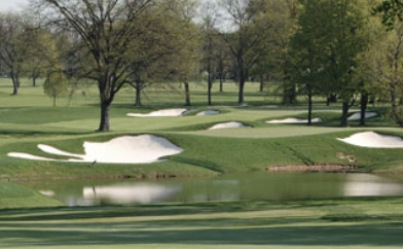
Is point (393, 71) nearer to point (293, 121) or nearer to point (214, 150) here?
point (214, 150)

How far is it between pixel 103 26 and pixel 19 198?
24.4m

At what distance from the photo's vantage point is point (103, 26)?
53094mm

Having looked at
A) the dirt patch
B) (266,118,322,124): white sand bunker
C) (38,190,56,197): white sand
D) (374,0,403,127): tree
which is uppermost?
(374,0,403,127): tree

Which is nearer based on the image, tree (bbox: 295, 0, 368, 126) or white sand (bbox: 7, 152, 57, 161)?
white sand (bbox: 7, 152, 57, 161)

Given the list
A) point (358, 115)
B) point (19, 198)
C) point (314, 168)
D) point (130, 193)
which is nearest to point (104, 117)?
point (314, 168)

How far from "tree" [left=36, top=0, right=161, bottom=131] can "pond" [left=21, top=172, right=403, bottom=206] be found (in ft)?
48.2

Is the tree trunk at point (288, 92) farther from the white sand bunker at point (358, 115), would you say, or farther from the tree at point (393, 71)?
the tree at point (393, 71)

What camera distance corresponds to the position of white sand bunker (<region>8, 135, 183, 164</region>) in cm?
4434

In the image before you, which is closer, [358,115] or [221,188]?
[221,188]

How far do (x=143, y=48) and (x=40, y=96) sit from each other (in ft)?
239

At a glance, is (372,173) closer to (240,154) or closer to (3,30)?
(240,154)

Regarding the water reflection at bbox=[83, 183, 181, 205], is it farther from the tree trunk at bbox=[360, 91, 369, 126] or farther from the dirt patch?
the tree trunk at bbox=[360, 91, 369, 126]

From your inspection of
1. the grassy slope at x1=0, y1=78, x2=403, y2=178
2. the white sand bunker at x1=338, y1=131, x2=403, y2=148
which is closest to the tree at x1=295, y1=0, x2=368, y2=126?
the grassy slope at x1=0, y1=78, x2=403, y2=178

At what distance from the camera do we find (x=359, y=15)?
2485 inches
